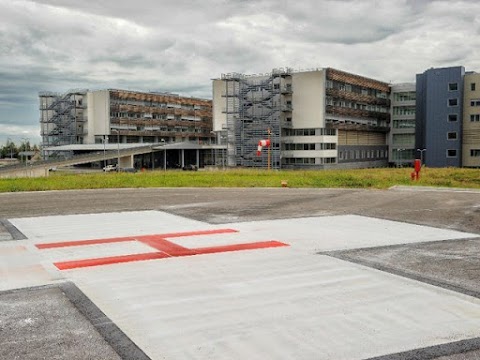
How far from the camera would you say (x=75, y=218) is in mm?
21719

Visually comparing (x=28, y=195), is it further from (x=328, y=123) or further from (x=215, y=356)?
(x=328, y=123)

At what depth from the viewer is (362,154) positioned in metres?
101

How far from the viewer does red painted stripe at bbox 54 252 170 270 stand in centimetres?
1297

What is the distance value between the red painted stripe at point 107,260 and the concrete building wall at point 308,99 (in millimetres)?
75097

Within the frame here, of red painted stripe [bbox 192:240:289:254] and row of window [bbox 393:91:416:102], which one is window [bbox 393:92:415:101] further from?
red painted stripe [bbox 192:240:289:254]

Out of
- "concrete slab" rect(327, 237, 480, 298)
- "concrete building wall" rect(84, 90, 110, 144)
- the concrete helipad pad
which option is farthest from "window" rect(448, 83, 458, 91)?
"concrete slab" rect(327, 237, 480, 298)

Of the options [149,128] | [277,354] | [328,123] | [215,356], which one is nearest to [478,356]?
[277,354]

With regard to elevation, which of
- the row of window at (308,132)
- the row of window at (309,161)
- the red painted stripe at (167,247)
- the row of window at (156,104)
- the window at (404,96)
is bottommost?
the red painted stripe at (167,247)

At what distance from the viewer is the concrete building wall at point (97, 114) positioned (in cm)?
10712

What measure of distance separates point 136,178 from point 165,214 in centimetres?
2074

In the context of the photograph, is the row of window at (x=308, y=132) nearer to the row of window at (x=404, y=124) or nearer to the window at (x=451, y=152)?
the window at (x=451, y=152)

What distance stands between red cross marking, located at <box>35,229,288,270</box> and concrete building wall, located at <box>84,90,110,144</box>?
93871 millimetres

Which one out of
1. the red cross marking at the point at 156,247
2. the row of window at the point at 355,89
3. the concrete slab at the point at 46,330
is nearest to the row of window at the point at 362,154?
the row of window at the point at 355,89

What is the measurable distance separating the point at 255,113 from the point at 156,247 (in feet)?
250
